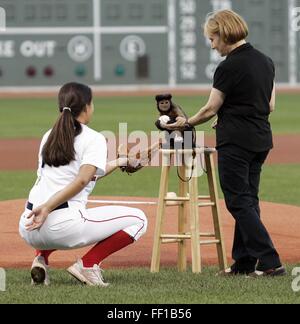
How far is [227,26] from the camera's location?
22.9 ft

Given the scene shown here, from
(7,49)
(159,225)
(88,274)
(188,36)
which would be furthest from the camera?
(7,49)

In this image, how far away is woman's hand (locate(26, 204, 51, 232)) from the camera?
641 cm

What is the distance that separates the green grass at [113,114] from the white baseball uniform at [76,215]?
16.4 m

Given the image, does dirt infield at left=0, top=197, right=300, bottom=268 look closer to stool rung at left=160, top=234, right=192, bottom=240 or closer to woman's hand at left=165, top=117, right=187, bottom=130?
stool rung at left=160, top=234, right=192, bottom=240

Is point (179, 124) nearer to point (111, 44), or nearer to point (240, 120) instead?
point (240, 120)

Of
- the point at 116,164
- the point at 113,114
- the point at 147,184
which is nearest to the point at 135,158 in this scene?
the point at 116,164

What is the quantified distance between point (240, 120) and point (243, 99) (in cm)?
14

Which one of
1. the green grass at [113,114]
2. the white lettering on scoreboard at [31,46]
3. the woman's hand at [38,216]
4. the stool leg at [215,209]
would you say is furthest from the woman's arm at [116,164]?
the white lettering on scoreboard at [31,46]

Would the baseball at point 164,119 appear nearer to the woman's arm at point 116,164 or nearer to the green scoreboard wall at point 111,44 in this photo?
the woman's arm at point 116,164

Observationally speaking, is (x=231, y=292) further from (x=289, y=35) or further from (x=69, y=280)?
(x=289, y=35)

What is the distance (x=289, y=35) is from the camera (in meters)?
41.3

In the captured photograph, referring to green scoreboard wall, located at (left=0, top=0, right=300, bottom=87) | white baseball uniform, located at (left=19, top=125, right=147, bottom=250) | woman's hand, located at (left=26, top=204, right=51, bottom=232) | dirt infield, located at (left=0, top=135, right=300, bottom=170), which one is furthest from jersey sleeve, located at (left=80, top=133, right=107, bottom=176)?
green scoreboard wall, located at (left=0, top=0, right=300, bottom=87)

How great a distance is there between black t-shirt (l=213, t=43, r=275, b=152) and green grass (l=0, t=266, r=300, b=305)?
36.6 inches
